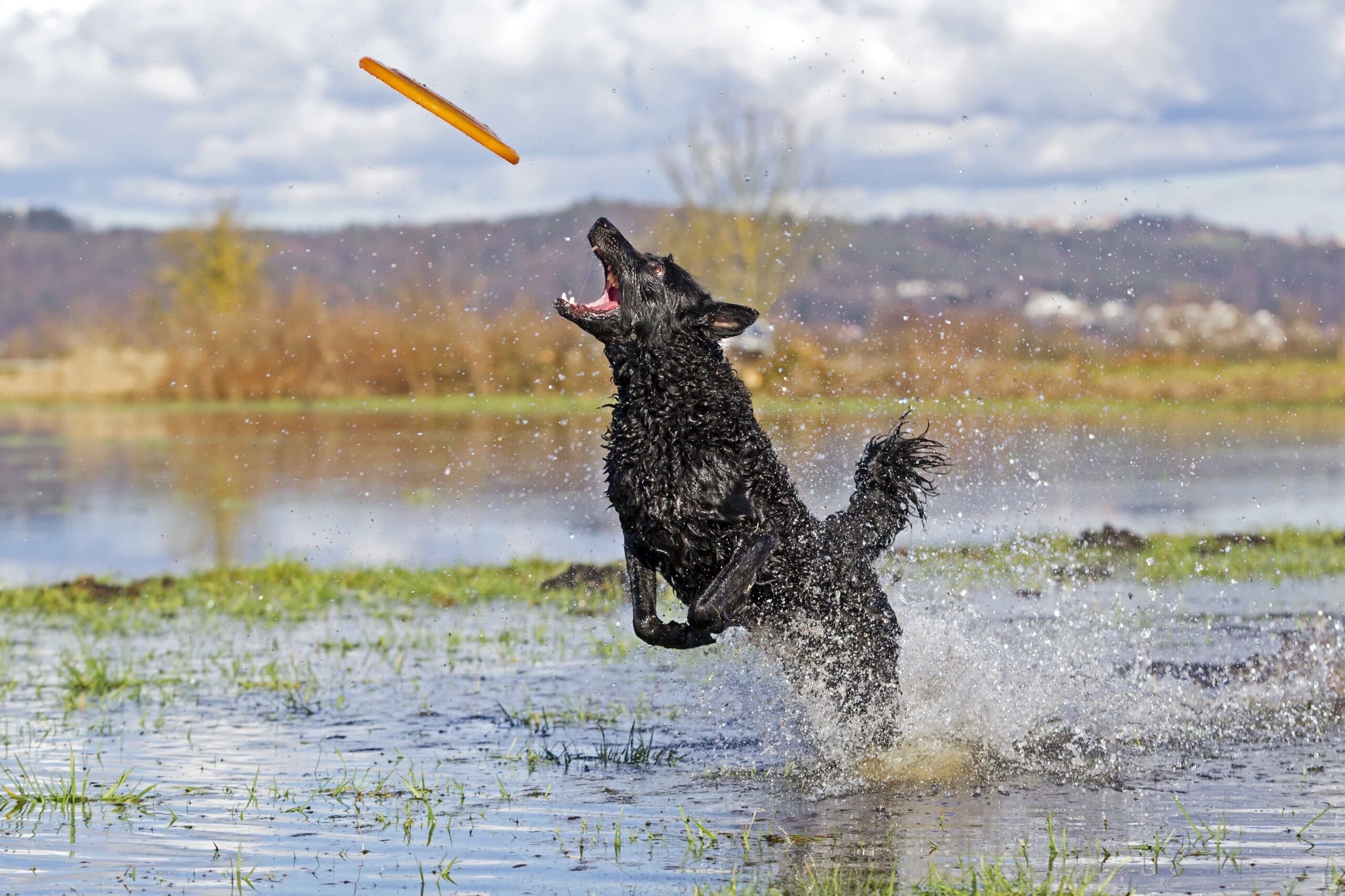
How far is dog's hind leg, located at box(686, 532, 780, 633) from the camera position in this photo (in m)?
6.14

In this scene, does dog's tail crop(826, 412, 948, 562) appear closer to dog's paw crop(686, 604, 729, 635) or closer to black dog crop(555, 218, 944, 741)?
black dog crop(555, 218, 944, 741)

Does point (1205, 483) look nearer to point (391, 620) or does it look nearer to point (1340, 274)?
point (391, 620)

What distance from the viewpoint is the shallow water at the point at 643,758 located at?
5082 mm

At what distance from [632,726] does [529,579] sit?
5.31 m

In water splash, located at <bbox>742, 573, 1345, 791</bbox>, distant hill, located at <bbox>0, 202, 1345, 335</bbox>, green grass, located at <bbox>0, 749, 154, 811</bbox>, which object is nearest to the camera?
green grass, located at <bbox>0, 749, 154, 811</bbox>

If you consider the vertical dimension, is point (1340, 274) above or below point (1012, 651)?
above

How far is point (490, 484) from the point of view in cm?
2191

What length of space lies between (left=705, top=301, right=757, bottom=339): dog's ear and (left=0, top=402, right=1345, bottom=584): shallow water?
3.57 m

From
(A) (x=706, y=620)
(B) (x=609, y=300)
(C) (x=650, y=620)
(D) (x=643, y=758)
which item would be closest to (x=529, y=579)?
(D) (x=643, y=758)

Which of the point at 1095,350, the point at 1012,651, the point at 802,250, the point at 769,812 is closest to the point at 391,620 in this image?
the point at 1012,651

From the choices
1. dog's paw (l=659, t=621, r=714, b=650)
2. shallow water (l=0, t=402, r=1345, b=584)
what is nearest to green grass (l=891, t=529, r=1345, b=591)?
shallow water (l=0, t=402, r=1345, b=584)

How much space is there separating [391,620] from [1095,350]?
2893 cm

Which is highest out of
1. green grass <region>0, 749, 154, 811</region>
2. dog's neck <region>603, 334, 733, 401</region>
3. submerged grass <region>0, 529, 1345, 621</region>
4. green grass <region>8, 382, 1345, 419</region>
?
green grass <region>8, 382, 1345, 419</region>

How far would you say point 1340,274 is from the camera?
74.4 m
